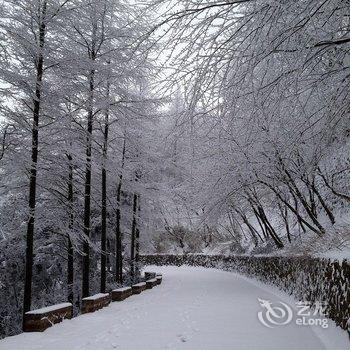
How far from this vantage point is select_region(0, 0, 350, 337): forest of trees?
557 cm

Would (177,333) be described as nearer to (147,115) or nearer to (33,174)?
(33,174)

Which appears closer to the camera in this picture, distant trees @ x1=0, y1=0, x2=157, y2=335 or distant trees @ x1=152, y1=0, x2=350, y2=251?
distant trees @ x1=152, y1=0, x2=350, y2=251

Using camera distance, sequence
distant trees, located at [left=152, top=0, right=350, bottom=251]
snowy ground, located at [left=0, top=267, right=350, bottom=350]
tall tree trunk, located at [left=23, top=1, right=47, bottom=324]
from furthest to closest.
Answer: tall tree trunk, located at [left=23, top=1, right=47, bottom=324], snowy ground, located at [left=0, top=267, right=350, bottom=350], distant trees, located at [left=152, top=0, right=350, bottom=251]

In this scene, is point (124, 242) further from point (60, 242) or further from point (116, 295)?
point (116, 295)

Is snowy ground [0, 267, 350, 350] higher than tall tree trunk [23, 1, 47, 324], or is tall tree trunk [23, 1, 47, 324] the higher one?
tall tree trunk [23, 1, 47, 324]

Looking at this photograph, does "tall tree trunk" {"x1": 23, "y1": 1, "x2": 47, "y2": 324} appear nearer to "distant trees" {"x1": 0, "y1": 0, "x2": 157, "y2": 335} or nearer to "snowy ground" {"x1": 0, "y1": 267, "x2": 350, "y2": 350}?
"distant trees" {"x1": 0, "y1": 0, "x2": 157, "y2": 335}

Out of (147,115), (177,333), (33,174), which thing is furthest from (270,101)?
(147,115)

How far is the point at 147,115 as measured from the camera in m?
16.0

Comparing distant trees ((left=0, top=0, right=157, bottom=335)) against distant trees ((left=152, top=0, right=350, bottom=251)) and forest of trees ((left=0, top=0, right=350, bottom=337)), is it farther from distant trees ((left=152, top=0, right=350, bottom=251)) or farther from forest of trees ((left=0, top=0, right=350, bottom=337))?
distant trees ((left=152, top=0, right=350, bottom=251))

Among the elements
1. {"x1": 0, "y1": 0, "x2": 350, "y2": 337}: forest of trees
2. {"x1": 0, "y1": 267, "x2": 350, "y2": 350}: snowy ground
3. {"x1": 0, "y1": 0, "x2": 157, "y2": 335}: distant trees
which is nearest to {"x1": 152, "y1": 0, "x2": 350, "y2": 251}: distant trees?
{"x1": 0, "y1": 0, "x2": 350, "y2": 337}: forest of trees

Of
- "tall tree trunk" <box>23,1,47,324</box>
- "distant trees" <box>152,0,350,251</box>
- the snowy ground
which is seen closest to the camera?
"distant trees" <box>152,0,350,251</box>

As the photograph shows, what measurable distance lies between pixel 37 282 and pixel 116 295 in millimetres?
8273

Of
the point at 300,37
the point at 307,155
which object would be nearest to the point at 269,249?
the point at 307,155

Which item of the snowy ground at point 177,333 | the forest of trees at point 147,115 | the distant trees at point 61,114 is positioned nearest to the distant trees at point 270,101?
the forest of trees at point 147,115
